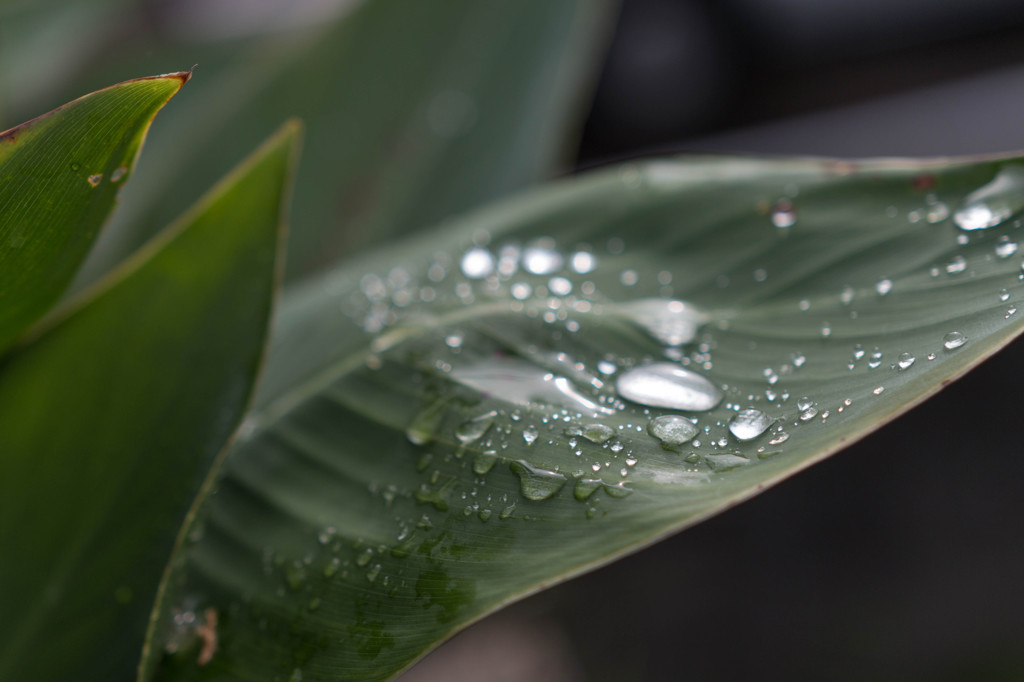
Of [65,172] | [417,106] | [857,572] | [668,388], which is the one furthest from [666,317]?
[857,572]

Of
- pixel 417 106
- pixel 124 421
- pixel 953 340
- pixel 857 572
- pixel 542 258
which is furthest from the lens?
pixel 857 572

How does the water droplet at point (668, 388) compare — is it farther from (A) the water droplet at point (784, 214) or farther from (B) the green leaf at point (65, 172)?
(B) the green leaf at point (65, 172)

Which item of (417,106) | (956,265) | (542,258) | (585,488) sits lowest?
(585,488)

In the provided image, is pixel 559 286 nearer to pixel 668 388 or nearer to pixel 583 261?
pixel 583 261

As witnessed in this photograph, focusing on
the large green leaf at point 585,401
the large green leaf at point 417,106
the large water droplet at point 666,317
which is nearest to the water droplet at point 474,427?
the large green leaf at point 585,401

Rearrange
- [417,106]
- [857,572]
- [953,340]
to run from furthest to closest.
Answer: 1. [857,572]
2. [417,106]
3. [953,340]

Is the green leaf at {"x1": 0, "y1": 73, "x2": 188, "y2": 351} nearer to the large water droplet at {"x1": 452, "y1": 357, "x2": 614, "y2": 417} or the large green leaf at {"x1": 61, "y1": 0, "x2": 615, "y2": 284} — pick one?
the large water droplet at {"x1": 452, "y1": 357, "x2": 614, "y2": 417}
